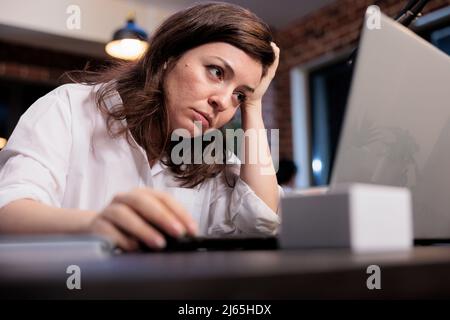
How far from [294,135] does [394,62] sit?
4.51 metres

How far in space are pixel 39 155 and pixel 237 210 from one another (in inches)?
18.3

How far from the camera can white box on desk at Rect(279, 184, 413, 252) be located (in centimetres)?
42

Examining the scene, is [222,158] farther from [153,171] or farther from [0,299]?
[0,299]

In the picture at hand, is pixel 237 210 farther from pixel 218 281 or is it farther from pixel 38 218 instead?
pixel 218 281

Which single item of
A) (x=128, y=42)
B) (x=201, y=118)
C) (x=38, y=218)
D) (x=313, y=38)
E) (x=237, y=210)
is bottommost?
(x=38, y=218)

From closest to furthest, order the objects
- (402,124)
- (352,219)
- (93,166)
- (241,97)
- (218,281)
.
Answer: (218,281), (352,219), (402,124), (93,166), (241,97)

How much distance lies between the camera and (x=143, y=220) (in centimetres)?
44

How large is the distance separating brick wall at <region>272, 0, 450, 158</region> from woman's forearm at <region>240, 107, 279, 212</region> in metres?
3.24

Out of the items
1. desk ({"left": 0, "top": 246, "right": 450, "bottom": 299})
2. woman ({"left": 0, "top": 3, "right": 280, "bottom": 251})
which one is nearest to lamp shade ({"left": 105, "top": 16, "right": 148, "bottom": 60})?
woman ({"left": 0, "top": 3, "right": 280, "bottom": 251})

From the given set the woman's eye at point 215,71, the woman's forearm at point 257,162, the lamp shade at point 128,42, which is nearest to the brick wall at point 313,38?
the lamp shade at point 128,42

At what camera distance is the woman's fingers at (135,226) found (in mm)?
435

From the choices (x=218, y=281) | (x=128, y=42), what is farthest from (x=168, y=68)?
(x=128, y=42)

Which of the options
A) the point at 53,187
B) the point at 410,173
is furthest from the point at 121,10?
the point at 410,173
